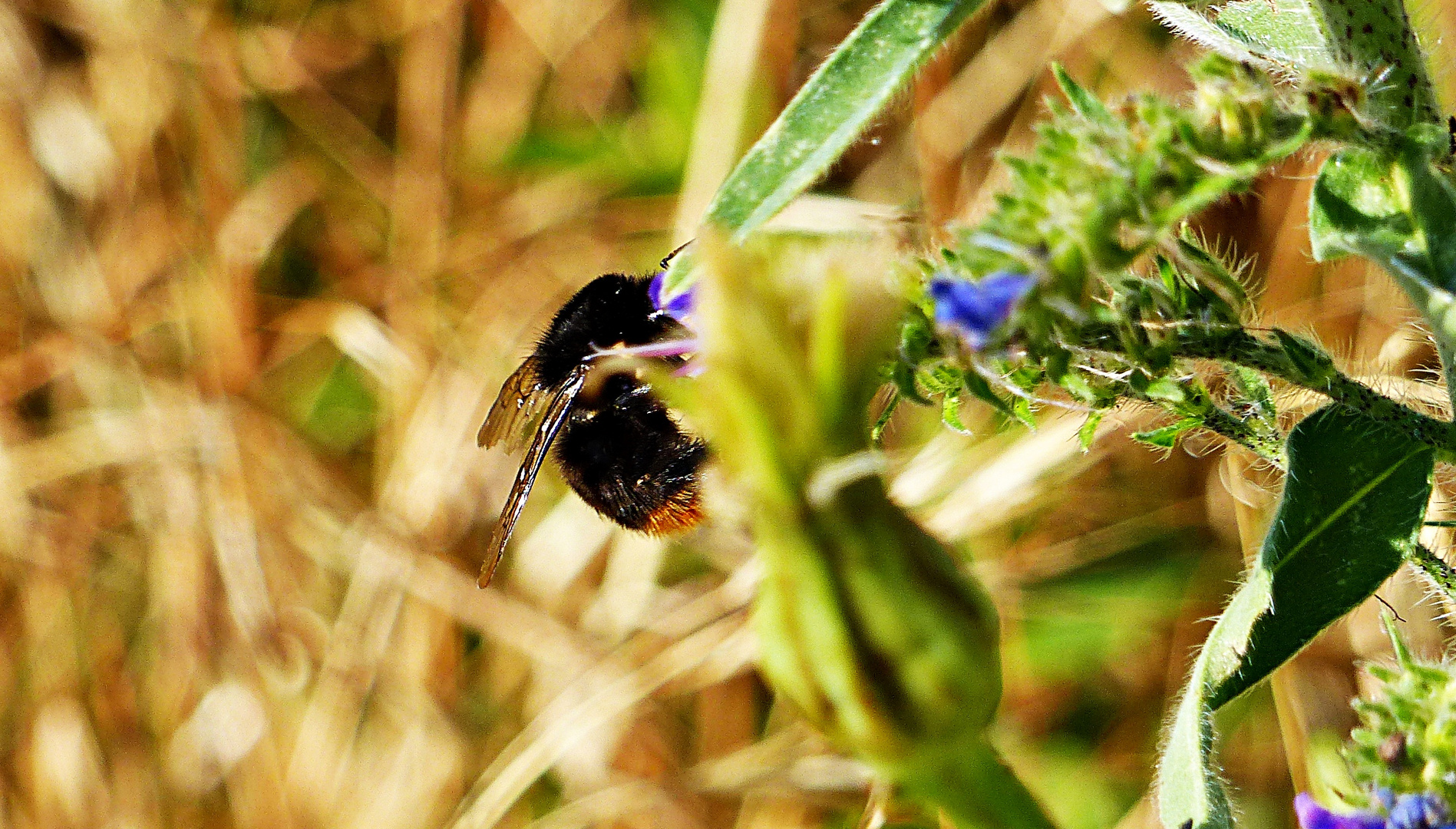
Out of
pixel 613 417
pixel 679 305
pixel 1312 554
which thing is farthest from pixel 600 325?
pixel 1312 554

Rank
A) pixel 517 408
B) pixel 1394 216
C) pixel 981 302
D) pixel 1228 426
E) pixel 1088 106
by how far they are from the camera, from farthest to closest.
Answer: pixel 517 408 → pixel 1228 426 → pixel 1394 216 → pixel 1088 106 → pixel 981 302

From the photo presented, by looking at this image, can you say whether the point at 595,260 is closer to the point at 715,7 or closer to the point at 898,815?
the point at 715,7

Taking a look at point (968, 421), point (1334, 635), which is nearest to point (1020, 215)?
point (968, 421)

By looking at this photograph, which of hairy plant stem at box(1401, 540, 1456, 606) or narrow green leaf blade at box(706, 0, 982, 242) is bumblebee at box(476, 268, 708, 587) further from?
hairy plant stem at box(1401, 540, 1456, 606)

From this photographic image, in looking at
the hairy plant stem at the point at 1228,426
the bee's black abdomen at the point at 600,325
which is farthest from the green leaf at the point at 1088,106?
the bee's black abdomen at the point at 600,325

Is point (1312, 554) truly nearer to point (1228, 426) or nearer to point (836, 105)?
point (1228, 426)

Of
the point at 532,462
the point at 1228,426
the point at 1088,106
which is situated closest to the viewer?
the point at 1088,106

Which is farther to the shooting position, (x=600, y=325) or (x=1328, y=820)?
(x=600, y=325)
